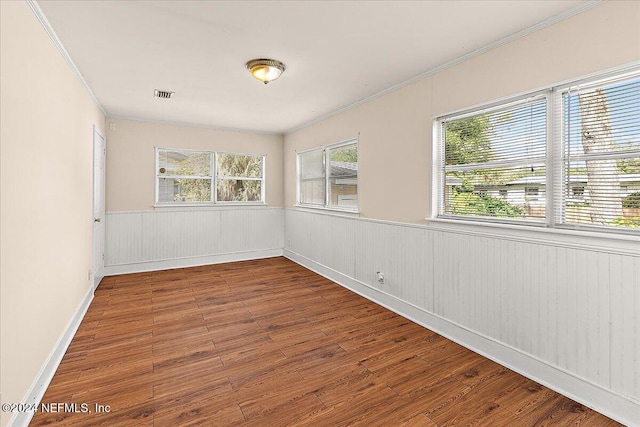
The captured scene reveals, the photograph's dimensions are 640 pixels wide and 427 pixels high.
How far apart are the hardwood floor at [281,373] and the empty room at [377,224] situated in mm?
19

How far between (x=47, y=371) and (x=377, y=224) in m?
3.31

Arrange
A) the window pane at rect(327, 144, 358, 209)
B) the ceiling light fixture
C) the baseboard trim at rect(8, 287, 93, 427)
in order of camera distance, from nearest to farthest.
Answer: the baseboard trim at rect(8, 287, 93, 427) → the ceiling light fixture → the window pane at rect(327, 144, 358, 209)

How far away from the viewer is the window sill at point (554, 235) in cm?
196

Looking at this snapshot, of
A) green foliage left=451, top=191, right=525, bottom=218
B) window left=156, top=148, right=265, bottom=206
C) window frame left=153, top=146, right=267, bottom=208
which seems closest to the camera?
green foliage left=451, top=191, right=525, bottom=218

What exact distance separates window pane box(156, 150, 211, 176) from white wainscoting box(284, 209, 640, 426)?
373 centimetres

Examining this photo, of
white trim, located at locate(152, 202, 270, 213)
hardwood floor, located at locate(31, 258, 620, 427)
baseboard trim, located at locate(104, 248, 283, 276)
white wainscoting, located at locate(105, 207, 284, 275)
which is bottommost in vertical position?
hardwood floor, located at locate(31, 258, 620, 427)

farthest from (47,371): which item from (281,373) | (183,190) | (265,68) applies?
(183,190)

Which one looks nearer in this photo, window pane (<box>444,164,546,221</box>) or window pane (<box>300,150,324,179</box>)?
window pane (<box>444,164,546,221</box>)

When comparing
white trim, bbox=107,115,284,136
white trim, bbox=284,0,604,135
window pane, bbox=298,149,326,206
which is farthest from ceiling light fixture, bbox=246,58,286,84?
white trim, bbox=107,115,284,136

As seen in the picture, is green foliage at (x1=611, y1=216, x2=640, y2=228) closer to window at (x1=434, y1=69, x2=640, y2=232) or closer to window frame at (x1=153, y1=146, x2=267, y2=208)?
window at (x1=434, y1=69, x2=640, y2=232)

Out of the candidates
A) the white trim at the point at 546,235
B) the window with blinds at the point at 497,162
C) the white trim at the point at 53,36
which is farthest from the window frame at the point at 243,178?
the window with blinds at the point at 497,162

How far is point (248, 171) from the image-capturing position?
6.50 meters

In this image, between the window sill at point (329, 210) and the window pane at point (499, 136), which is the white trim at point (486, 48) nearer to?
the window pane at point (499, 136)

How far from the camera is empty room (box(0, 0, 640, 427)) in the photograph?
198 cm
